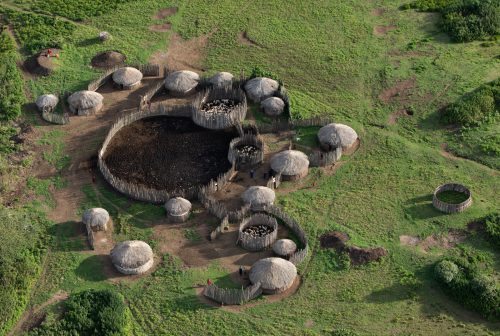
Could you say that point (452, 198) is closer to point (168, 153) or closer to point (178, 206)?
point (178, 206)

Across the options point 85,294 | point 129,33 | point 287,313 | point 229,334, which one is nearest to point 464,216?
point 287,313

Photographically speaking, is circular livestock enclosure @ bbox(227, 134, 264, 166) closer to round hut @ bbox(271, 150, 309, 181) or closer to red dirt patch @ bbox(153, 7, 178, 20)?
round hut @ bbox(271, 150, 309, 181)

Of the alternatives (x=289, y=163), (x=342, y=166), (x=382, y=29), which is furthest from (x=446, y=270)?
(x=382, y=29)

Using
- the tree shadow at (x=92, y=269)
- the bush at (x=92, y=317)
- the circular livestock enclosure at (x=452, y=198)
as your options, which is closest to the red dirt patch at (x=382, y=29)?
the circular livestock enclosure at (x=452, y=198)

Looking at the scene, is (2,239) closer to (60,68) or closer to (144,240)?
(144,240)

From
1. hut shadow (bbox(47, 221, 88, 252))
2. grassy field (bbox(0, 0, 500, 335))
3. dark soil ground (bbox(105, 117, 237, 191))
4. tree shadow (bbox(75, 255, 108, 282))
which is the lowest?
hut shadow (bbox(47, 221, 88, 252))

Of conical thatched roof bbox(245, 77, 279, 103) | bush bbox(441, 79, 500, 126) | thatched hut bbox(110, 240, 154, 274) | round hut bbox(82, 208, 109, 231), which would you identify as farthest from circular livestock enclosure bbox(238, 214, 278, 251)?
bush bbox(441, 79, 500, 126)
